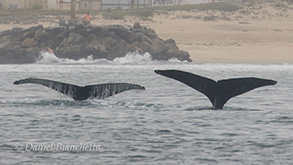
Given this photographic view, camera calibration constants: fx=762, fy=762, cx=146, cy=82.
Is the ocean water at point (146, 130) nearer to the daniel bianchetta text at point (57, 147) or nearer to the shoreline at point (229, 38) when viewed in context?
the daniel bianchetta text at point (57, 147)

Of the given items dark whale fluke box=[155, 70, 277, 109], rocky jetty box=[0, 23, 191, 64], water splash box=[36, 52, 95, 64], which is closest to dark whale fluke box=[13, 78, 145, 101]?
dark whale fluke box=[155, 70, 277, 109]

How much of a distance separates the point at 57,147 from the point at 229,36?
64.3 meters

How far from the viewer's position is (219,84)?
2012cm

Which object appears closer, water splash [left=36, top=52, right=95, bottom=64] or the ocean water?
the ocean water

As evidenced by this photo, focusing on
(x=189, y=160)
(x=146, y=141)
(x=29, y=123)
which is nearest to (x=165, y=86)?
(x=29, y=123)

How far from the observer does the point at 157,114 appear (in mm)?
24250

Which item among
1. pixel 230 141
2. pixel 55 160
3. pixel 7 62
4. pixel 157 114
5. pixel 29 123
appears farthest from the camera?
pixel 7 62

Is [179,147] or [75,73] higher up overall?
[179,147]

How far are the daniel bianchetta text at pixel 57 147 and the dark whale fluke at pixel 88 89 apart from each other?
9.12ft

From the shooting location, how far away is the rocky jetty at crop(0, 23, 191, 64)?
67.0 m

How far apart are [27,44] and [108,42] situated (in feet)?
24.0

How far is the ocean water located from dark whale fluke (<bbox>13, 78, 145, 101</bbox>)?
0.83 meters

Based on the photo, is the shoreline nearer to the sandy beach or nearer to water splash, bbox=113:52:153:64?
the sandy beach

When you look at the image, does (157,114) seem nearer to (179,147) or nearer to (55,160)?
(179,147)
